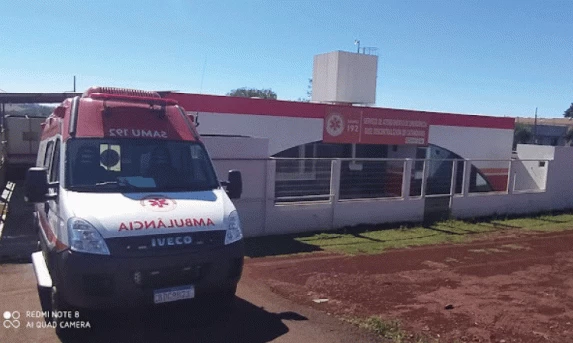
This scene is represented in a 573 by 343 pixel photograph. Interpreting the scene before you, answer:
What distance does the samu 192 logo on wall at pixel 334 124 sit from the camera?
21047mm

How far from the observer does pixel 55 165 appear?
6195mm

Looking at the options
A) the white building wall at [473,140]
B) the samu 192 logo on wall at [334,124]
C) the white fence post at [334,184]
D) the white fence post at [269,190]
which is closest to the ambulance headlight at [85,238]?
the white fence post at [269,190]

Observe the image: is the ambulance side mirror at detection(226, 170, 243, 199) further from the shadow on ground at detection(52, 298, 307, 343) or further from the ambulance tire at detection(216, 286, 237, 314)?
the shadow on ground at detection(52, 298, 307, 343)

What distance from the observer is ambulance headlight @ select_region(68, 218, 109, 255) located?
4.82 metres

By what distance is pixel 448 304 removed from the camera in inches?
261

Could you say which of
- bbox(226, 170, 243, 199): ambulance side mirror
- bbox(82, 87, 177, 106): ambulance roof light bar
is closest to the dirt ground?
bbox(226, 170, 243, 199): ambulance side mirror

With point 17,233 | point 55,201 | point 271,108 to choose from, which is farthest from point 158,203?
point 271,108

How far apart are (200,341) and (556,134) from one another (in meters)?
65.3

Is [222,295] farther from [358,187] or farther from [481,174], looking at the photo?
[481,174]

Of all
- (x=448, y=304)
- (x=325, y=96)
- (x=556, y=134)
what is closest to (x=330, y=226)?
(x=448, y=304)

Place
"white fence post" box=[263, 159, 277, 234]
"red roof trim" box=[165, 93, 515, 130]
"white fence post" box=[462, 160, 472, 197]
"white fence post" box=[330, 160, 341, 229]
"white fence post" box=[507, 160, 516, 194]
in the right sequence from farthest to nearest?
"red roof trim" box=[165, 93, 515, 130] < "white fence post" box=[507, 160, 516, 194] < "white fence post" box=[462, 160, 472, 197] < "white fence post" box=[330, 160, 341, 229] < "white fence post" box=[263, 159, 277, 234]

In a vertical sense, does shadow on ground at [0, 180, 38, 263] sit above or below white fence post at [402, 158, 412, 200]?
below

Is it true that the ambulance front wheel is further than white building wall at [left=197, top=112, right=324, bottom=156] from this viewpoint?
No

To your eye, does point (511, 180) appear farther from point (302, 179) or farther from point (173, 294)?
point (173, 294)
